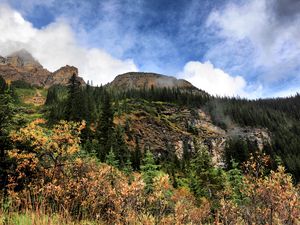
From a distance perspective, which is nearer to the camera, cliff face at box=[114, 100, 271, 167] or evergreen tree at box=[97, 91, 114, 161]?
evergreen tree at box=[97, 91, 114, 161]

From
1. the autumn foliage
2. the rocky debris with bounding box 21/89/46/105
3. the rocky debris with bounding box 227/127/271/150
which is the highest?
the rocky debris with bounding box 21/89/46/105

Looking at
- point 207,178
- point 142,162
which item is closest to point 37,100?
point 142,162

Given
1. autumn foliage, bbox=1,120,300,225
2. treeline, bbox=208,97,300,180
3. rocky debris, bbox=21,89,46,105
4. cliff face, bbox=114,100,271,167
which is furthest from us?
rocky debris, bbox=21,89,46,105

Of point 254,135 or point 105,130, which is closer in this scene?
point 105,130

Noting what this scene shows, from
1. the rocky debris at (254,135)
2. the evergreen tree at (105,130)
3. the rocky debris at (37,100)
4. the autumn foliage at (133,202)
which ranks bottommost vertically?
the autumn foliage at (133,202)

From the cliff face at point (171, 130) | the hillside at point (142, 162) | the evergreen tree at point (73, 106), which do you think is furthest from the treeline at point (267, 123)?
the evergreen tree at point (73, 106)

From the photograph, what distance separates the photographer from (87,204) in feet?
23.6

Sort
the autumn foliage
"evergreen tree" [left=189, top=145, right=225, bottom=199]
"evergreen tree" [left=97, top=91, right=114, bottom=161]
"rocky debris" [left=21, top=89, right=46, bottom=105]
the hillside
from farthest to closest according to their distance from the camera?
"rocky debris" [left=21, top=89, right=46, bottom=105], "evergreen tree" [left=97, top=91, right=114, bottom=161], "evergreen tree" [left=189, top=145, right=225, bottom=199], the hillside, the autumn foliage

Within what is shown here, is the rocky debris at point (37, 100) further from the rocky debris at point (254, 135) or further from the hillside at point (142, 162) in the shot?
the rocky debris at point (254, 135)

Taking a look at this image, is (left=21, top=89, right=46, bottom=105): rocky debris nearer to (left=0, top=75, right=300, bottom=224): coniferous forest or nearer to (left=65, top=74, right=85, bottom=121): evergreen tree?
(left=65, top=74, right=85, bottom=121): evergreen tree

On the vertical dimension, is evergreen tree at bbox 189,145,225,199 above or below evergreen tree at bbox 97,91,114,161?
below

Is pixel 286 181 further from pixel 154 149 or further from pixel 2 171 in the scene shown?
pixel 154 149

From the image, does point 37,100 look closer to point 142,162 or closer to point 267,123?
point 142,162

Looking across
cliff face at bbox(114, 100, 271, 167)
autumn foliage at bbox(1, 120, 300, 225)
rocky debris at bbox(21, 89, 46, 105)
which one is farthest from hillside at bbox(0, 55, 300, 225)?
rocky debris at bbox(21, 89, 46, 105)
